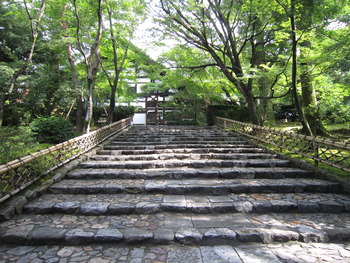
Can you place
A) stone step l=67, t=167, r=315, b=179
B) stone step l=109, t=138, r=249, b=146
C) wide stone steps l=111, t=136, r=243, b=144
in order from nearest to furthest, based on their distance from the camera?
stone step l=67, t=167, r=315, b=179, stone step l=109, t=138, r=249, b=146, wide stone steps l=111, t=136, r=243, b=144

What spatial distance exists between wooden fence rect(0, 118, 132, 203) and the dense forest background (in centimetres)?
51

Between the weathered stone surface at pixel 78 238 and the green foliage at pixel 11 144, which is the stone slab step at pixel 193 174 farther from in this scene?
the weathered stone surface at pixel 78 238

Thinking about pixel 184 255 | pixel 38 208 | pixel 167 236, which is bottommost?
pixel 184 255

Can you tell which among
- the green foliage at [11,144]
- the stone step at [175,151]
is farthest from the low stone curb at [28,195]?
the stone step at [175,151]

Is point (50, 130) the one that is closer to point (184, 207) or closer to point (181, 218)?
point (184, 207)

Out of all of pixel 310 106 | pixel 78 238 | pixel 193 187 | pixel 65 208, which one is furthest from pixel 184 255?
pixel 310 106

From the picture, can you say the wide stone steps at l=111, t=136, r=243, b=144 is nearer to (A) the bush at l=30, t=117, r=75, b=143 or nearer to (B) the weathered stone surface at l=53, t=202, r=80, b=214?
(A) the bush at l=30, t=117, r=75, b=143

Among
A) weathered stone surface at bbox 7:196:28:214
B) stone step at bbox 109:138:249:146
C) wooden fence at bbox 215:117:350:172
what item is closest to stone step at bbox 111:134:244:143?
stone step at bbox 109:138:249:146

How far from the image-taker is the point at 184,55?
1274 centimetres

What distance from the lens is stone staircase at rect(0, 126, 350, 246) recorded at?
2.96m

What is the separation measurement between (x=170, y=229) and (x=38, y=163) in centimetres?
359

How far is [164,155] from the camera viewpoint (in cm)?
675

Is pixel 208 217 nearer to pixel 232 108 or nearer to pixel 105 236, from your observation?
pixel 105 236

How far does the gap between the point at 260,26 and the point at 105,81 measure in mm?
10071
